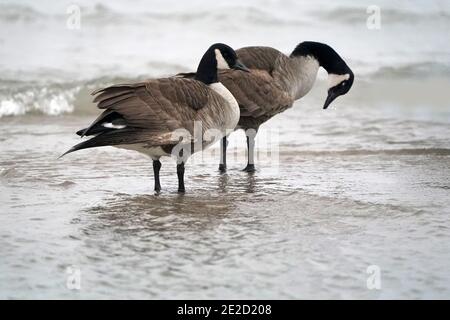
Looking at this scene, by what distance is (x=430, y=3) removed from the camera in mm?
21047

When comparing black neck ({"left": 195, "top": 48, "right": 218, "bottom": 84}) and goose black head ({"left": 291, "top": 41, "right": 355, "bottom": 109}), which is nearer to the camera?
black neck ({"left": 195, "top": 48, "right": 218, "bottom": 84})

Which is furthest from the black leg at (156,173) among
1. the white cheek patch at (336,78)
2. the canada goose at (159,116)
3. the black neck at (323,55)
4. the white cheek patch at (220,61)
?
the white cheek patch at (336,78)

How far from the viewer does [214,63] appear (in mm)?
7543

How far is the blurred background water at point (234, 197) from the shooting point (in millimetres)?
4738

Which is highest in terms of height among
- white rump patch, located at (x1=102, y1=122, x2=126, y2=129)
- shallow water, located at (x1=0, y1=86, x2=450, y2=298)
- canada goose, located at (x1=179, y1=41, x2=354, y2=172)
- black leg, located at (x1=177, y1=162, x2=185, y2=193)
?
canada goose, located at (x1=179, y1=41, x2=354, y2=172)

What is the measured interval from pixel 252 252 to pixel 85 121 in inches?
289

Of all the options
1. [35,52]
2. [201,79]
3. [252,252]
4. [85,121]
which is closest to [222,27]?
[35,52]

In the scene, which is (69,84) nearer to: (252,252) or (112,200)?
(112,200)

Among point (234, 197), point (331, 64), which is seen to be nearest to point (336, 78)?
point (331, 64)

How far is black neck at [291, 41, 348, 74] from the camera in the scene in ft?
30.8

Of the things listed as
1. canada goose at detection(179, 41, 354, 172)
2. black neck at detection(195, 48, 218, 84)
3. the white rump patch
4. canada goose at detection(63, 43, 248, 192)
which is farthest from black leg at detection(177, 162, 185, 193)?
canada goose at detection(179, 41, 354, 172)

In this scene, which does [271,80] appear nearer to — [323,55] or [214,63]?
[323,55]

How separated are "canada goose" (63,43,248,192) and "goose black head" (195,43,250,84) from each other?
11cm

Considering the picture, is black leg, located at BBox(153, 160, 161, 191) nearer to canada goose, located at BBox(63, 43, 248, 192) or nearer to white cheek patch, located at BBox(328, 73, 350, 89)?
canada goose, located at BBox(63, 43, 248, 192)
